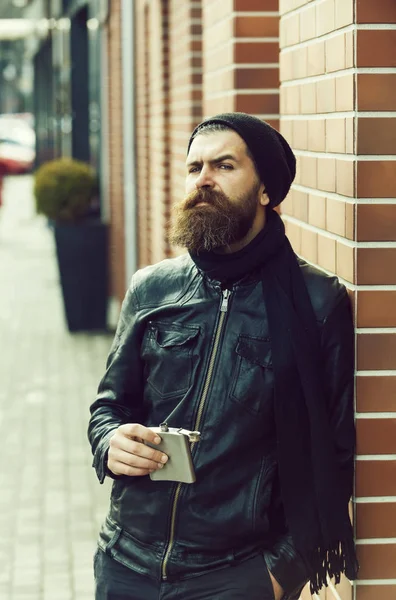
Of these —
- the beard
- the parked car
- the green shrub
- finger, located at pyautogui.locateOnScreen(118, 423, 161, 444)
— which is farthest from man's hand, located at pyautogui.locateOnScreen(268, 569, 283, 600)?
the parked car

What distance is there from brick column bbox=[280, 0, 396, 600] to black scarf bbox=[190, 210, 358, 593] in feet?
0.52

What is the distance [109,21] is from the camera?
1159 cm

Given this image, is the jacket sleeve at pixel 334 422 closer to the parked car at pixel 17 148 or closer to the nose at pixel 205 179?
the nose at pixel 205 179

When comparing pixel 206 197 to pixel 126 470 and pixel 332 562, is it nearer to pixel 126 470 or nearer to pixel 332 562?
pixel 126 470

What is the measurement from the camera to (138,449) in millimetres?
2521

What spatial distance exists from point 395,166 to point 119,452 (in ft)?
2.89

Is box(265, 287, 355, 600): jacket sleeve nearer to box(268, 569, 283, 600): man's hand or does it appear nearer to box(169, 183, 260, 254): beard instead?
box(268, 569, 283, 600): man's hand

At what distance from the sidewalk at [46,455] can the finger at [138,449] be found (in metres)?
2.39

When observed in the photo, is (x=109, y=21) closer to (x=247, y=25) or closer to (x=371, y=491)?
(x=247, y=25)

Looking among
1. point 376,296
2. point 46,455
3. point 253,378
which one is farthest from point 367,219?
point 46,455

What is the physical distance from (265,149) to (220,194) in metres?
0.14

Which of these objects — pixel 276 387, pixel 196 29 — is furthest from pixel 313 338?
pixel 196 29

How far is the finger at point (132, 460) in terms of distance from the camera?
8.20 feet

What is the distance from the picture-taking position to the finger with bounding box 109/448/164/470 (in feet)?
8.20
